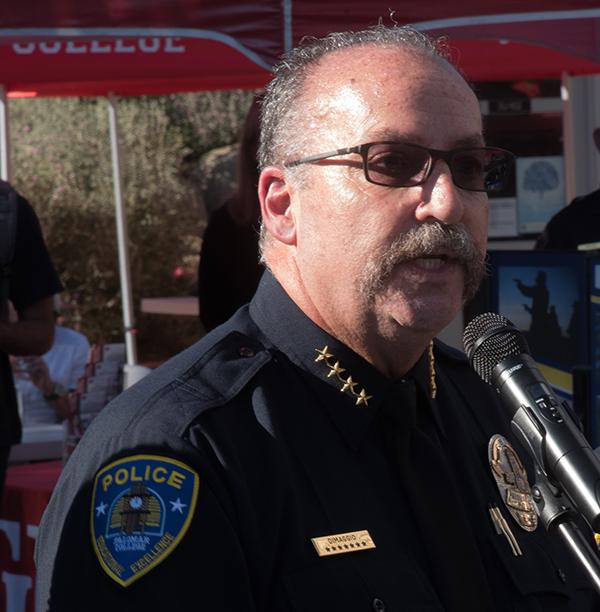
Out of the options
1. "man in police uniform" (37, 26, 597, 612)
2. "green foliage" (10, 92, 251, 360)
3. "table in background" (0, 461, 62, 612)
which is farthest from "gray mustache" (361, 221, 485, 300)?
"green foliage" (10, 92, 251, 360)

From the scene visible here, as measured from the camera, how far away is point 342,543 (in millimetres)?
1626

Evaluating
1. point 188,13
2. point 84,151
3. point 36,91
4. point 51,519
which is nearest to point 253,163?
point 188,13

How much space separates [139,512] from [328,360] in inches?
16.8

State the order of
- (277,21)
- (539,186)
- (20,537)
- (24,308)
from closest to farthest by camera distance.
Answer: (277,21), (24,308), (20,537), (539,186)

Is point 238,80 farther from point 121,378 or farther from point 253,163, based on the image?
point 253,163

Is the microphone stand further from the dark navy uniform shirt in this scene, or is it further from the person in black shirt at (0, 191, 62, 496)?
the person in black shirt at (0, 191, 62, 496)

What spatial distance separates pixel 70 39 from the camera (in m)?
3.93

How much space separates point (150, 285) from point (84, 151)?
2238mm

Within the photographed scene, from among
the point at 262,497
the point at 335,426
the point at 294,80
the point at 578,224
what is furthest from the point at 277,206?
the point at 578,224

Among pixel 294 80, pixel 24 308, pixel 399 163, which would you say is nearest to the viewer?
pixel 399 163

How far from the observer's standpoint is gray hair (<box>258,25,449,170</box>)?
6.07 feet

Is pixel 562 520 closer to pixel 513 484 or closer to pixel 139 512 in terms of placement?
pixel 513 484

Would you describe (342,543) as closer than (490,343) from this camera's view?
Yes

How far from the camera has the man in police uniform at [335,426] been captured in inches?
60.1
